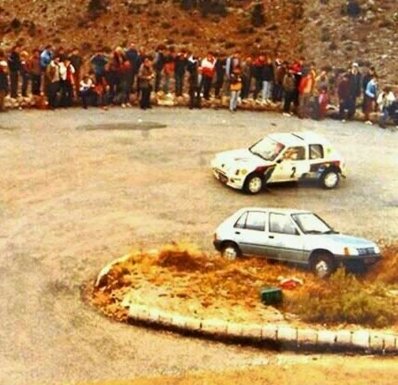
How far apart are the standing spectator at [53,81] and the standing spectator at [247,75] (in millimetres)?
2369

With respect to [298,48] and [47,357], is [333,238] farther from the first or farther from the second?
[298,48]

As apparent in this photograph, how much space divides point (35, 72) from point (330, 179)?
5.11m

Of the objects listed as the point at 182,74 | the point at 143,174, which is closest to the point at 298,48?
the point at 182,74

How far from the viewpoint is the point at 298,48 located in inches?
597

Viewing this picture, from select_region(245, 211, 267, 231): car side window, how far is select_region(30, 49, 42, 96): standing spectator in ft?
17.1

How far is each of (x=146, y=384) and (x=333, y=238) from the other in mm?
2516

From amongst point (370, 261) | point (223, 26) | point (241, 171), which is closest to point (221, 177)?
point (241, 171)

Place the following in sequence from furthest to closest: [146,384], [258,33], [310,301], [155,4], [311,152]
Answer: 1. [258,33]
2. [155,4]
3. [311,152]
4. [310,301]
5. [146,384]

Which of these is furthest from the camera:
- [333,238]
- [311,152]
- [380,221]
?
[311,152]

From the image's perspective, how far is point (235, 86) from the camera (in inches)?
586

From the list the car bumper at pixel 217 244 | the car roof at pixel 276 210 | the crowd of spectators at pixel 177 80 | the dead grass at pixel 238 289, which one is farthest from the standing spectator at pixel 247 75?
the dead grass at pixel 238 289

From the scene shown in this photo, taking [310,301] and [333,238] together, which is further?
[333,238]

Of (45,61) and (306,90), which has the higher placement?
(45,61)

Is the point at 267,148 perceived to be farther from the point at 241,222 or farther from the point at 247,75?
the point at 247,75
